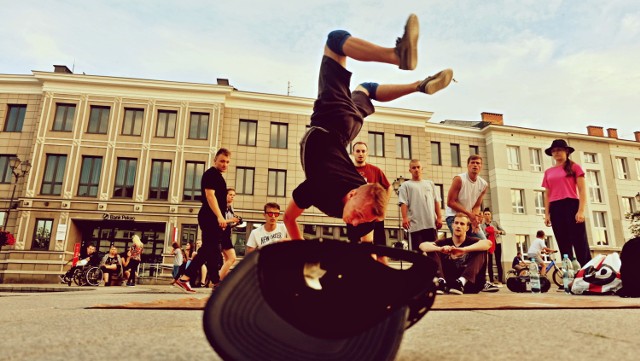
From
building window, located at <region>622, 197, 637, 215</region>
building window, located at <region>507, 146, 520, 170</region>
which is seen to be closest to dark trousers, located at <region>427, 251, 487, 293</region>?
building window, located at <region>507, 146, 520, 170</region>

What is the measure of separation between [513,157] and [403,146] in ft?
28.7

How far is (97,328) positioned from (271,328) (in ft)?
4.81

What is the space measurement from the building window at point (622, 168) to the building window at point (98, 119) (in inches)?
1422

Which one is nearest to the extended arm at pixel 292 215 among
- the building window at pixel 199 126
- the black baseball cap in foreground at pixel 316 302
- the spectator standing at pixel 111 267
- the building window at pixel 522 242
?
the black baseball cap in foreground at pixel 316 302

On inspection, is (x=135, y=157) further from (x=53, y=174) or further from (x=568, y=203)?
(x=568, y=203)

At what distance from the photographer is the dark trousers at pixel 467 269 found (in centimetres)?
546

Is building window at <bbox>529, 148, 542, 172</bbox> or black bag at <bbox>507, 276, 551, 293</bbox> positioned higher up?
building window at <bbox>529, 148, 542, 172</bbox>

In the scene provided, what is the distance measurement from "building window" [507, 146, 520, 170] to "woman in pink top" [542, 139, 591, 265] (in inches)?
944

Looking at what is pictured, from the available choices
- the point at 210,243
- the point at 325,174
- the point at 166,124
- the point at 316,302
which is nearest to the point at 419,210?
the point at 210,243

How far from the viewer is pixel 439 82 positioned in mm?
2729

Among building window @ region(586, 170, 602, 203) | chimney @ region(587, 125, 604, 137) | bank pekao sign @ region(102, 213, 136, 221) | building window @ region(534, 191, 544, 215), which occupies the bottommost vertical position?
bank pekao sign @ region(102, 213, 136, 221)

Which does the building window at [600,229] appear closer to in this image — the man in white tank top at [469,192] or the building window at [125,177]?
the man in white tank top at [469,192]

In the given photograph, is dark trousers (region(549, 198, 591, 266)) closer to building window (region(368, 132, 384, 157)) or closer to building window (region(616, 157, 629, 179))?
building window (region(368, 132, 384, 157))

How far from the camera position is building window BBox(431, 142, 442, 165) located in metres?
26.9
